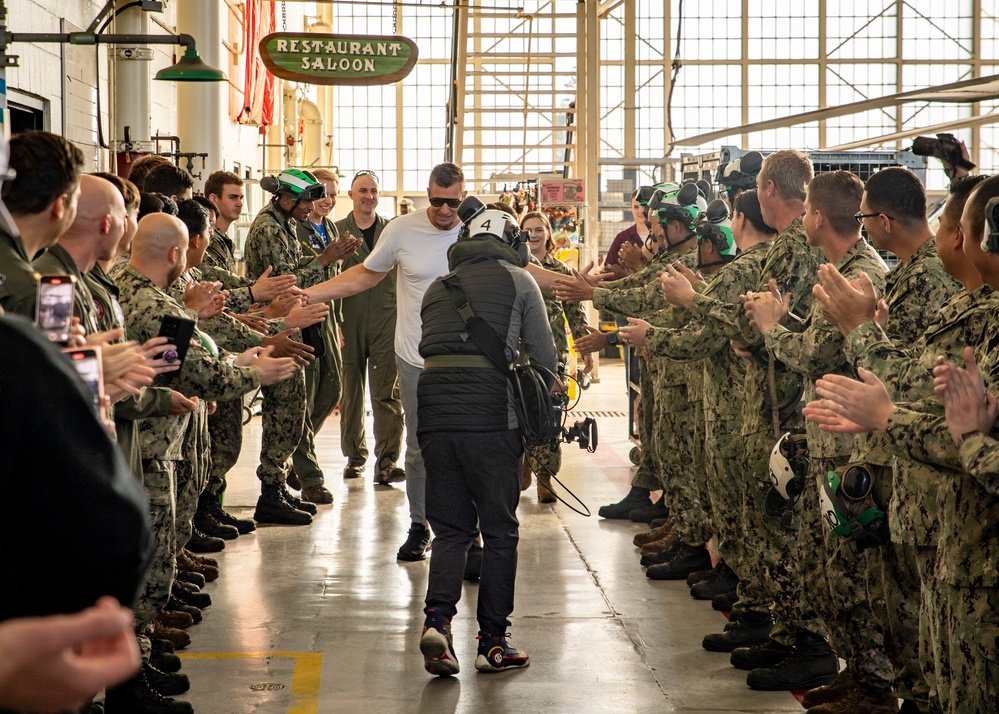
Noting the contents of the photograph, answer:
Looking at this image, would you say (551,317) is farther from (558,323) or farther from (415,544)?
(415,544)

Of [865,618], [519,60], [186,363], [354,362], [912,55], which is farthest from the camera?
[912,55]

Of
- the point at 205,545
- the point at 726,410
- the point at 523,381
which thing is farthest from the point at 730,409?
the point at 205,545

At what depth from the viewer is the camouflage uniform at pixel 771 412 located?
437 cm

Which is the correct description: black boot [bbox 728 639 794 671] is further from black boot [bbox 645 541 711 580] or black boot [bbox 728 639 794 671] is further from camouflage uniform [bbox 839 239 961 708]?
black boot [bbox 645 541 711 580]

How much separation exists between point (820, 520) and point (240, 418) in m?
3.80

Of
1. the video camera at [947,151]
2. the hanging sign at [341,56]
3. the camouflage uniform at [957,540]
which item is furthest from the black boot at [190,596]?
the hanging sign at [341,56]

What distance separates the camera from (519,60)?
15.8 m

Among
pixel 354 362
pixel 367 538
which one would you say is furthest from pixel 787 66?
pixel 367 538

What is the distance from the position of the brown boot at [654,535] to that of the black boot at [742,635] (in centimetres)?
164

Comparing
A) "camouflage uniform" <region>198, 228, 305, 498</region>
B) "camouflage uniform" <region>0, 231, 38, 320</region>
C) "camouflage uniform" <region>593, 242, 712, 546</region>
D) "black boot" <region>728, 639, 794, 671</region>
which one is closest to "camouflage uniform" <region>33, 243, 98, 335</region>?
"camouflage uniform" <region>0, 231, 38, 320</region>

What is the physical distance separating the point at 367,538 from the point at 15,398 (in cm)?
540

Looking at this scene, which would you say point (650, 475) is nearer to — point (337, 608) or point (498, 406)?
point (337, 608)

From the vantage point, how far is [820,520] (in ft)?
12.7

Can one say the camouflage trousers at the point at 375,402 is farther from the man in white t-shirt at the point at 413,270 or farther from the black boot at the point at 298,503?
the man in white t-shirt at the point at 413,270
